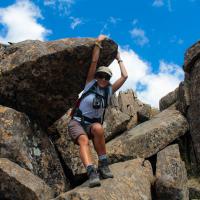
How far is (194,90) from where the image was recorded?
2209 centimetres

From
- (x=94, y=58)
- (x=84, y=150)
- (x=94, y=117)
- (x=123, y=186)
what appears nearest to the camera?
(x=123, y=186)

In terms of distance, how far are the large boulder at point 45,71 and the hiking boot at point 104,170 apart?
508 centimetres

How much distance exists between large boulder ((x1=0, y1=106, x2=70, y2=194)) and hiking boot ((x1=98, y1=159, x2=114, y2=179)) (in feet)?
11.8

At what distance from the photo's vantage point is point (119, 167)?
1684 centimetres

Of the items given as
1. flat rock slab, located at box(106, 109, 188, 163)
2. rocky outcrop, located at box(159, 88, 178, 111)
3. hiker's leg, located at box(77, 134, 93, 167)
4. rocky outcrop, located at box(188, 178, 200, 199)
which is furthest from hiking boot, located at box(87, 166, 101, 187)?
rocky outcrop, located at box(159, 88, 178, 111)

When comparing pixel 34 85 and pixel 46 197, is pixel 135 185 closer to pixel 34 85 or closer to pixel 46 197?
pixel 46 197

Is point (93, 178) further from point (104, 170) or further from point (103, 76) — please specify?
point (103, 76)

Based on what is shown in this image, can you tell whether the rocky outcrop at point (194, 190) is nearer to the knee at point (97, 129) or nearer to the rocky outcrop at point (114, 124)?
the rocky outcrop at point (114, 124)

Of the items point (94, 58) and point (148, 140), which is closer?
point (94, 58)

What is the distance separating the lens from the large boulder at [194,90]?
21.4m

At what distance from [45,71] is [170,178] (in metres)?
6.77

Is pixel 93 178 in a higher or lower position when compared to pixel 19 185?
lower

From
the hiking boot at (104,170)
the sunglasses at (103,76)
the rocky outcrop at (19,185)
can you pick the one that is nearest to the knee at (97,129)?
the hiking boot at (104,170)

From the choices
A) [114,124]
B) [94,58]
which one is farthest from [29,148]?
[114,124]
